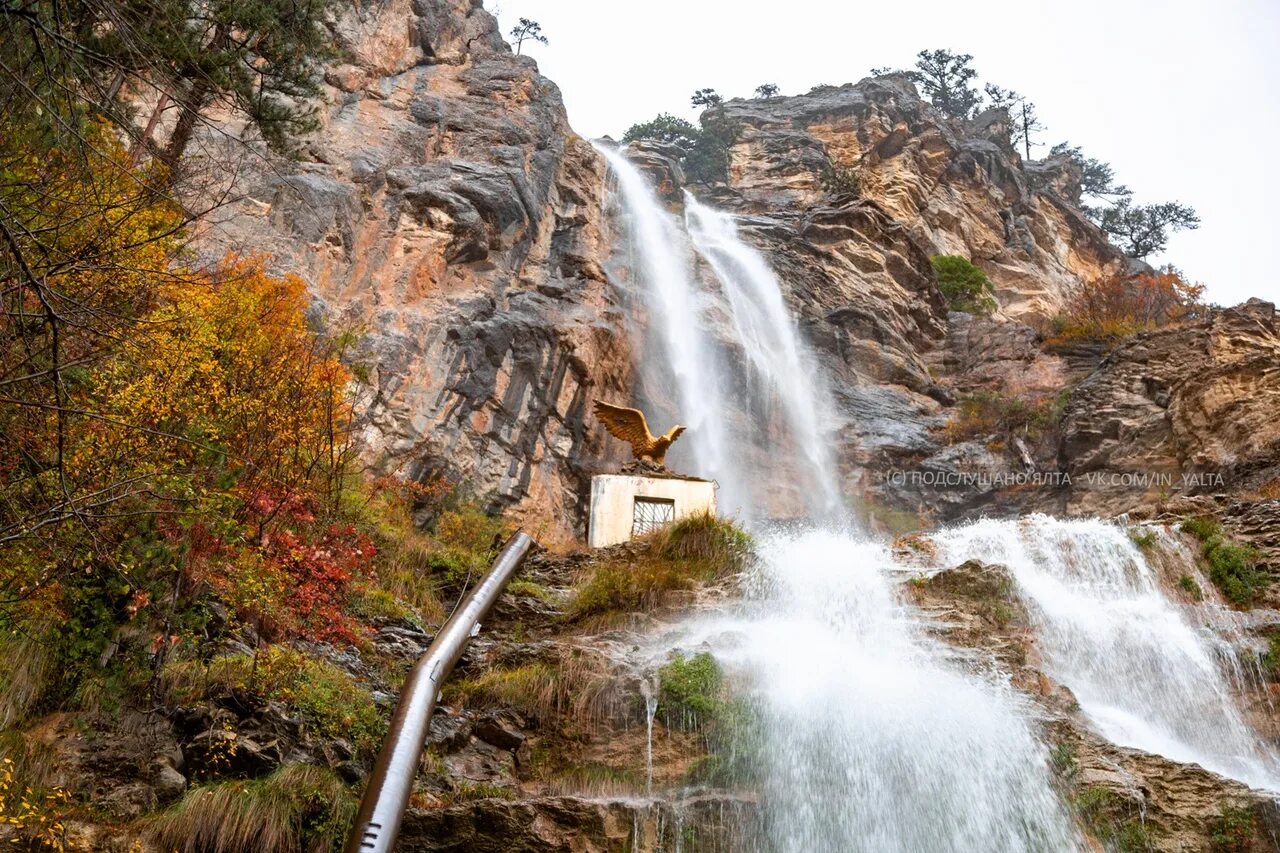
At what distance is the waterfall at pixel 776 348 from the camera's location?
23188 mm

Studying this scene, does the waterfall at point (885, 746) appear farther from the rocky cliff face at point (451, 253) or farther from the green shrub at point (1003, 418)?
the green shrub at point (1003, 418)

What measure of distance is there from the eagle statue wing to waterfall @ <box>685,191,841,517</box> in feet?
20.6

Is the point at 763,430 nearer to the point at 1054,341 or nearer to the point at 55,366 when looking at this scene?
the point at 1054,341

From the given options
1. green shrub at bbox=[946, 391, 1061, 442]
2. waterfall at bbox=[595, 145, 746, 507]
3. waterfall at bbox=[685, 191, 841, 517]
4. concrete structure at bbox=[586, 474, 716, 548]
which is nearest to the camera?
concrete structure at bbox=[586, 474, 716, 548]

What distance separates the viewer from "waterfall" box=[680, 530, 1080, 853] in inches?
274

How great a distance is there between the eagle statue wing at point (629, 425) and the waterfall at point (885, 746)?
24.2 ft

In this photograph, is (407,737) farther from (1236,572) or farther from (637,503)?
(1236,572)

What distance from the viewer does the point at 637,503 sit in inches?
639

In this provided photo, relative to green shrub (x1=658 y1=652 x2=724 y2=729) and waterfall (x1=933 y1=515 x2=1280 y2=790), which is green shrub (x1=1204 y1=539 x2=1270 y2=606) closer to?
waterfall (x1=933 y1=515 x2=1280 y2=790)

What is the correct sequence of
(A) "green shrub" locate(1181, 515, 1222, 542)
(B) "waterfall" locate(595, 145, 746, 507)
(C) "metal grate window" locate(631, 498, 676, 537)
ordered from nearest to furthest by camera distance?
(A) "green shrub" locate(1181, 515, 1222, 542) → (C) "metal grate window" locate(631, 498, 676, 537) → (B) "waterfall" locate(595, 145, 746, 507)

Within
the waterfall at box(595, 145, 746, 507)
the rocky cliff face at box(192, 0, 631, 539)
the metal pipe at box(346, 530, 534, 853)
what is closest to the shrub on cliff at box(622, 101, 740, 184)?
the waterfall at box(595, 145, 746, 507)

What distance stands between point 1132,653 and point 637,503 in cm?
842

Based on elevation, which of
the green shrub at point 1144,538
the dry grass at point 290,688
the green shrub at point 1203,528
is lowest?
the dry grass at point 290,688

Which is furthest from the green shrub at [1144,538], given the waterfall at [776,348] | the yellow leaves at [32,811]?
the yellow leaves at [32,811]
